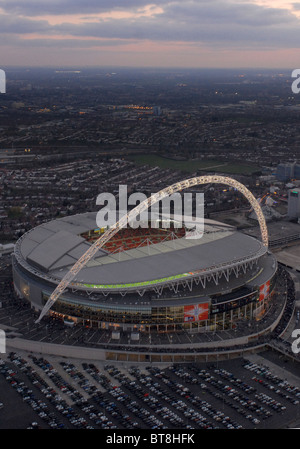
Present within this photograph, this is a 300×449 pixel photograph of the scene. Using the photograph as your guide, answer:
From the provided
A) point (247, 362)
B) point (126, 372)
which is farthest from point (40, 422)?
point (247, 362)

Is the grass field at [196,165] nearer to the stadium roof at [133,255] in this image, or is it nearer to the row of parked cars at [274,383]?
the stadium roof at [133,255]

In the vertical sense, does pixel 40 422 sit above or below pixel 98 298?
below

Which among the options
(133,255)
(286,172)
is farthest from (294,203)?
(133,255)

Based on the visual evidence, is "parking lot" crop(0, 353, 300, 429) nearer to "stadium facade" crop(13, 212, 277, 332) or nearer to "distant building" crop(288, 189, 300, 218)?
"stadium facade" crop(13, 212, 277, 332)

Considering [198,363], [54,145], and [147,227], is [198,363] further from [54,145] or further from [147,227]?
[54,145]

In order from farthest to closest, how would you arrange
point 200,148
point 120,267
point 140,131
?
point 140,131
point 200,148
point 120,267

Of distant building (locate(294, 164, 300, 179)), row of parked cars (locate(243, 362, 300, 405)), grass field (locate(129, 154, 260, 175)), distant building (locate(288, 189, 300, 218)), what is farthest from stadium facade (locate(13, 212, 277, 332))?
grass field (locate(129, 154, 260, 175))

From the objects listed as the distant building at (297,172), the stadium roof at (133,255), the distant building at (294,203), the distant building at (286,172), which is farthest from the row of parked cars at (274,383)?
the distant building at (297,172)
